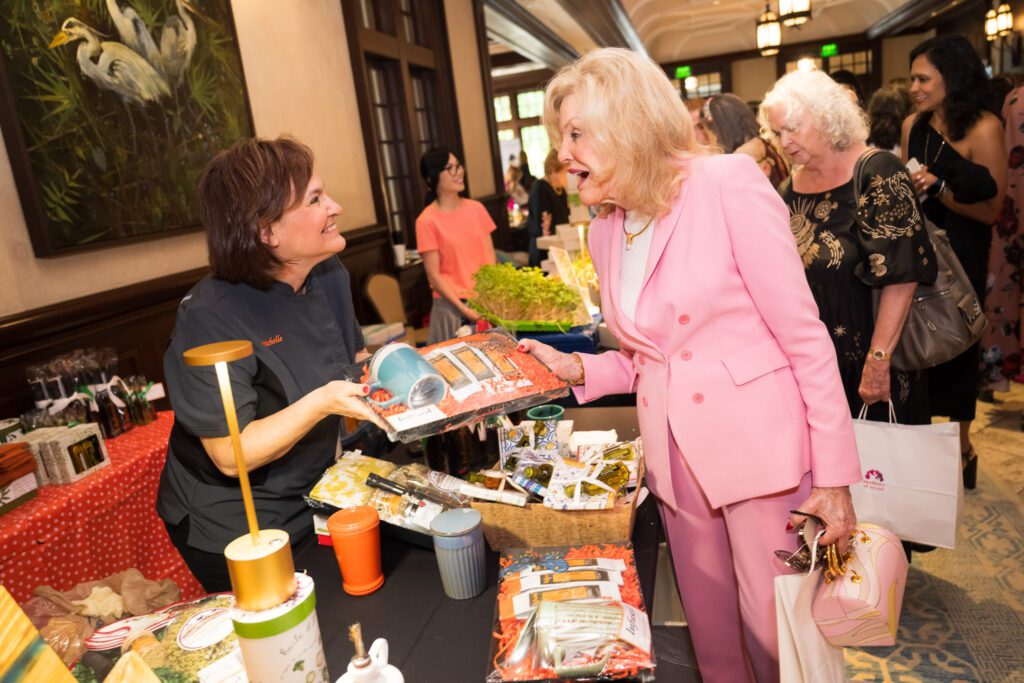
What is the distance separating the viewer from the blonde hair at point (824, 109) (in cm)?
226

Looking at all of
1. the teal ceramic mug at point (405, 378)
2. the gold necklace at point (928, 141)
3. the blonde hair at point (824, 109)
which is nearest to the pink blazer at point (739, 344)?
the teal ceramic mug at point (405, 378)

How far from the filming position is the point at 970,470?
3.33m

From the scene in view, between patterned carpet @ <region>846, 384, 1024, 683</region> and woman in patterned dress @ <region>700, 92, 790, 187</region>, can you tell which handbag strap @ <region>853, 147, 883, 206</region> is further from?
woman in patterned dress @ <region>700, 92, 790, 187</region>

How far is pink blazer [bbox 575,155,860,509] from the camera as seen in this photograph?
1.33 meters

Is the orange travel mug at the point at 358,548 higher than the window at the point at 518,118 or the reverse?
the reverse

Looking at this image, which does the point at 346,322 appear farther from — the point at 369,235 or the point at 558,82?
the point at 369,235

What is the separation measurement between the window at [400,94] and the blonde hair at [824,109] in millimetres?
3611

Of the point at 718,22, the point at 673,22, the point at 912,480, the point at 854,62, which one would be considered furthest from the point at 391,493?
the point at 854,62

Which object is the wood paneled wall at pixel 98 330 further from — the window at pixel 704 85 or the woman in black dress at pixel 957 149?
the window at pixel 704 85

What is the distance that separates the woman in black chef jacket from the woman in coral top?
2.47m

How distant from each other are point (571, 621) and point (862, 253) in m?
1.73

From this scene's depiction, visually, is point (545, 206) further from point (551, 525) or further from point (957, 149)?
point (551, 525)

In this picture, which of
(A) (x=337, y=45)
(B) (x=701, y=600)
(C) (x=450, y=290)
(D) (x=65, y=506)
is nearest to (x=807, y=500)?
(B) (x=701, y=600)

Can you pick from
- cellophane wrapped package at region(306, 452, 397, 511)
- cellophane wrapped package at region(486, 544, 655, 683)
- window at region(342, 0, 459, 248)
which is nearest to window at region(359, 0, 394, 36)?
window at region(342, 0, 459, 248)
